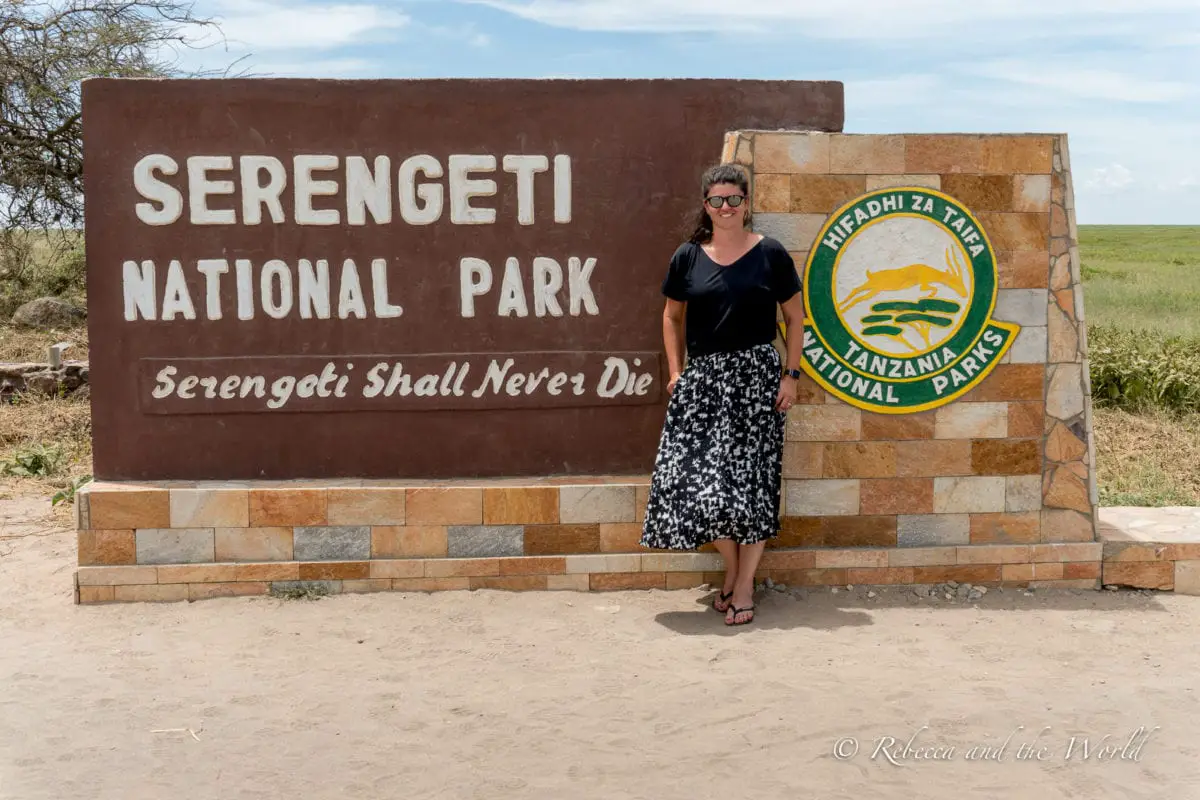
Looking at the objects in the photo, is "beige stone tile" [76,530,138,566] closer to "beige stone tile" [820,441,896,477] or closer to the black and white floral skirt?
the black and white floral skirt

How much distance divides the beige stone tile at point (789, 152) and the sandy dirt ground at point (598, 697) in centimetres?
188

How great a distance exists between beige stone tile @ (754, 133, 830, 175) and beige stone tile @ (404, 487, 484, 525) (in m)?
1.91

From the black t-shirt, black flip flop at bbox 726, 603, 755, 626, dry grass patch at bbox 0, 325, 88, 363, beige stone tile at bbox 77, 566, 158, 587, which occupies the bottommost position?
black flip flop at bbox 726, 603, 755, 626

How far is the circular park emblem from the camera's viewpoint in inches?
203

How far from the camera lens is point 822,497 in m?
5.29

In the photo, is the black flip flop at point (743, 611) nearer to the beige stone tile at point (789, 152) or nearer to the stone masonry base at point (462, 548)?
the stone masonry base at point (462, 548)

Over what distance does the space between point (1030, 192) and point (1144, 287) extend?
58.1 feet

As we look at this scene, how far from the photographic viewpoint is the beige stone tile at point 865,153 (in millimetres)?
5133

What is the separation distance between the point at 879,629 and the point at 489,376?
6.62ft

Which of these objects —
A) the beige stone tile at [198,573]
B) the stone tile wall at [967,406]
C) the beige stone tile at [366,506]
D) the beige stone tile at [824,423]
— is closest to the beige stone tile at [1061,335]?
the stone tile wall at [967,406]

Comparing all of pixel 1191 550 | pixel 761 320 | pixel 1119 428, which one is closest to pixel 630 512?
pixel 761 320

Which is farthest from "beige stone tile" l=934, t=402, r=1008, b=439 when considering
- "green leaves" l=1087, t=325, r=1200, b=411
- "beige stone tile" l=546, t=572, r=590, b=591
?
"green leaves" l=1087, t=325, r=1200, b=411

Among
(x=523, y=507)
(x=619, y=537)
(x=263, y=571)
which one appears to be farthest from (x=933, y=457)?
(x=263, y=571)

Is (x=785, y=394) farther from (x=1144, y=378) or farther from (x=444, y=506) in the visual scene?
(x=1144, y=378)
